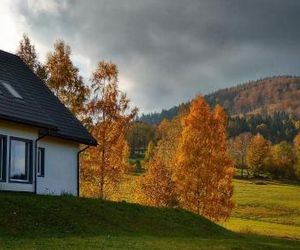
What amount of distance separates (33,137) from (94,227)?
23.8ft

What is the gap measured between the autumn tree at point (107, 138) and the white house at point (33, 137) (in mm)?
4079

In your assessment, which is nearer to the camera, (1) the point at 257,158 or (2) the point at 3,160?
(2) the point at 3,160

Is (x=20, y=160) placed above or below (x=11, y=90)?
below

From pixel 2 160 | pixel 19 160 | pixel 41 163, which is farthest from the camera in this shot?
pixel 41 163

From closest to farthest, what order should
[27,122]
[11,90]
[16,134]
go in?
[27,122]
[16,134]
[11,90]

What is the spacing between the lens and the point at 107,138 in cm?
3578

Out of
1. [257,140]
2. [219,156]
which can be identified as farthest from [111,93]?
[257,140]

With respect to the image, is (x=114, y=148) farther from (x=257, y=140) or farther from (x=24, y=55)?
(x=257, y=140)

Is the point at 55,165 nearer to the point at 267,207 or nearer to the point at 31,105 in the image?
the point at 31,105

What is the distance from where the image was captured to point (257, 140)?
129 metres

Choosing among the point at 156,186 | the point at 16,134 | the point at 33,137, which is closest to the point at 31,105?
the point at 33,137

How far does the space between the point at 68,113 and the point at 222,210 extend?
12558 millimetres

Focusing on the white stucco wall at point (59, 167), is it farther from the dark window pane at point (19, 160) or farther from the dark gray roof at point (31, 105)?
the dark window pane at point (19, 160)

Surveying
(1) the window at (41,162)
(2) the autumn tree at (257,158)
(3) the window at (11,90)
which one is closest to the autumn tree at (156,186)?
(1) the window at (41,162)
